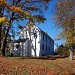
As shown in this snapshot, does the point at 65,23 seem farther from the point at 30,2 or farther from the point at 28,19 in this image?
the point at 30,2

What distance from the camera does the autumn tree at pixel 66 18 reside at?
2663cm

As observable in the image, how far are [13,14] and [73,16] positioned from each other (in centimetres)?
1098

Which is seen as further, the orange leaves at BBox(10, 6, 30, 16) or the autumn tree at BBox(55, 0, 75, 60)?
the orange leaves at BBox(10, 6, 30, 16)

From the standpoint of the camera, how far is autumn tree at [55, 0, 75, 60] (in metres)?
26.6

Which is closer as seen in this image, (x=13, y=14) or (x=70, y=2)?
(x=70, y=2)

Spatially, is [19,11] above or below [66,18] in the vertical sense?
above

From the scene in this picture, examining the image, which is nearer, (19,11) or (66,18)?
(66,18)

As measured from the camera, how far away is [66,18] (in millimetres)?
27078

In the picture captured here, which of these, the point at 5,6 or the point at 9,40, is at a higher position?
the point at 5,6

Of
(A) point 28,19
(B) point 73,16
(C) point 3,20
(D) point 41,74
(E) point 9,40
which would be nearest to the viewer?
(D) point 41,74

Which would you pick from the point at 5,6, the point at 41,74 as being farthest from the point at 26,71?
the point at 5,6

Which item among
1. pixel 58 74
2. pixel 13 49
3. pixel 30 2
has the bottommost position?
pixel 58 74

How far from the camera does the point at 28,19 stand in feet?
107

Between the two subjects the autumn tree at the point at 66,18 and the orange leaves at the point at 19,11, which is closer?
the autumn tree at the point at 66,18
